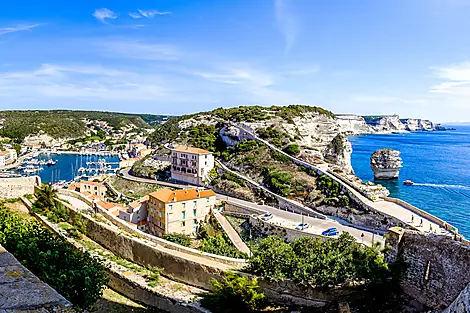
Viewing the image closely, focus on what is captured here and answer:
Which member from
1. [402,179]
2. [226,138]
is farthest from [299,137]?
[402,179]

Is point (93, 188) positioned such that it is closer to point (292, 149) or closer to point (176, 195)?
point (176, 195)

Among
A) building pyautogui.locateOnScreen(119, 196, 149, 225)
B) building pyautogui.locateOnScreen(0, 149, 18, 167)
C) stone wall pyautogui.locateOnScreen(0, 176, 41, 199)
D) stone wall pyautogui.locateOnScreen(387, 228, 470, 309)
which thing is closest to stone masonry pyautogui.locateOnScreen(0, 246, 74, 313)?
stone wall pyautogui.locateOnScreen(387, 228, 470, 309)

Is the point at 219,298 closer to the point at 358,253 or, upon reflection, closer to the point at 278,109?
the point at 358,253

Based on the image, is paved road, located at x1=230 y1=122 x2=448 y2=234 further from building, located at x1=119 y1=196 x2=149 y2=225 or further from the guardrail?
building, located at x1=119 y1=196 x2=149 y2=225

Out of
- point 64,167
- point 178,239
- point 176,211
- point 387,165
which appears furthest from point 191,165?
point 64,167

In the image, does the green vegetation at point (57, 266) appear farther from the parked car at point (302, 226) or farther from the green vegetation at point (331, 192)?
the green vegetation at point (331, 192)

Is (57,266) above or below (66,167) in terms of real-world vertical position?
above

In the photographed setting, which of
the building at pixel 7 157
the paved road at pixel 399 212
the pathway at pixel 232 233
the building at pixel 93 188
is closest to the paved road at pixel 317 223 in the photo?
the paved road at pixel 399 212
